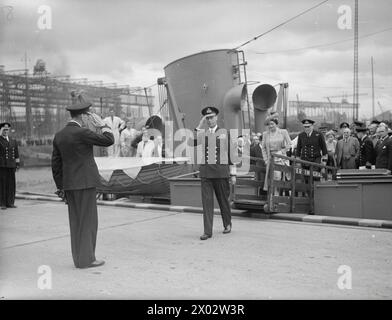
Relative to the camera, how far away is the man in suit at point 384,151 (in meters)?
8.97

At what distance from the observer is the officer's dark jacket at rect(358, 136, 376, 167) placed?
10016 mm

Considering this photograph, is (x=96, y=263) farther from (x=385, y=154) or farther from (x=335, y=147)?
(x=335, y=147)

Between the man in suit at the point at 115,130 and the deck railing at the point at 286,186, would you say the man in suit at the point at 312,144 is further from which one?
the man in suit at the point at 115,130

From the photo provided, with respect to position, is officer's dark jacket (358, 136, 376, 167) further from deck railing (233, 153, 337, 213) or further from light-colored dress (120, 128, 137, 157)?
light-colored dress (120, 128, 137, 157)

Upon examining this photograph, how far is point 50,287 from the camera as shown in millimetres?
4324

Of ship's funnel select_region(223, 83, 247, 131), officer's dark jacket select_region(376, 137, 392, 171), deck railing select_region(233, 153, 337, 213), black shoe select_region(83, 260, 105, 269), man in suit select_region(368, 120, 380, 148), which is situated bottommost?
black shoe select_region(83, 260, 105, 269)

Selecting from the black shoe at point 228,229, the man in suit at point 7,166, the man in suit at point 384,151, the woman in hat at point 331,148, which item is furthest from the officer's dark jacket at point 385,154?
the man in suit at point 7,166

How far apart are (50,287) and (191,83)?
33.4ft

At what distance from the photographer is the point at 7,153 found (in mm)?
10633

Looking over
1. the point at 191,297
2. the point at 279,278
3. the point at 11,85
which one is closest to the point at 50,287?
the point at 191,297

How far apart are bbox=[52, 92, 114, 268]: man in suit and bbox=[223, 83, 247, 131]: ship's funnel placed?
310 inches

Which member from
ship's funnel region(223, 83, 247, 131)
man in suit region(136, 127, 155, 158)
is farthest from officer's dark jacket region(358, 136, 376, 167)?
man in suit region(136, 127, 155, 158)

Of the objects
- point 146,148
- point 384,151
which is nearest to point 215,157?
point 384,151
